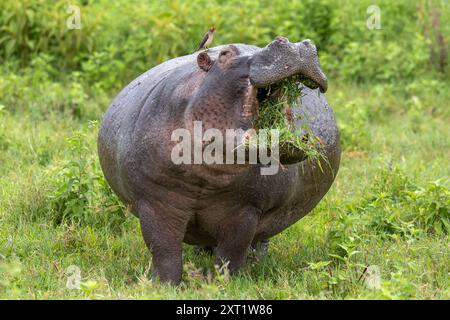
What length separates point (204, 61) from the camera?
4922 mm

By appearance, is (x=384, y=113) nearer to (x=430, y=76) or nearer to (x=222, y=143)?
(x=430, y=76)

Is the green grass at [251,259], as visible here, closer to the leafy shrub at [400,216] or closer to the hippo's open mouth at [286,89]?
the leafy shrub at [400,216]

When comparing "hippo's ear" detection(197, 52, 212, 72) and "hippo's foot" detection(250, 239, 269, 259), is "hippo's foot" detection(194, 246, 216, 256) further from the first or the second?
"hippo's ear" detection(197, 52, 212, 72)

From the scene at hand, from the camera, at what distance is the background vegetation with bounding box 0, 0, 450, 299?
17.5ft

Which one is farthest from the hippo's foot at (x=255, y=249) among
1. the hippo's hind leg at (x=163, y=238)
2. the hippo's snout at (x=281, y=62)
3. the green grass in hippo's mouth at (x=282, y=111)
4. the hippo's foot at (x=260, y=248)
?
the hippo's snout at (x=281, y=62)

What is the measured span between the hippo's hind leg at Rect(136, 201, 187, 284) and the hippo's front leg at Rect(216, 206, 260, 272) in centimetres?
23

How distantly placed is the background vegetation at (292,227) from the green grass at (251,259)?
15 millimetres

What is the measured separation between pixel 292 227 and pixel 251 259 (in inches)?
32.0

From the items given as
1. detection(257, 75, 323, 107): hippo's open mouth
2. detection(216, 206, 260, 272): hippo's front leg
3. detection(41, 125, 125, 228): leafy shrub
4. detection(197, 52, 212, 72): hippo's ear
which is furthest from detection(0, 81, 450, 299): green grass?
detection(197, 52, 212, 72): hippo's ear

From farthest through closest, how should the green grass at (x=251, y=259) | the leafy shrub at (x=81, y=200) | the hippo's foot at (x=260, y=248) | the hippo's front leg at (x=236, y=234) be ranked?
1. the leafy shrub at (x=81, y=200)
2. the hippo's foot at (x=260, y=248)
3. the hippo's front leg at (x=236, y=234)
4. the green grass at (x=251, y=259)

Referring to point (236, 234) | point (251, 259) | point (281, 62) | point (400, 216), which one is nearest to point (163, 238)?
point (236, 234)

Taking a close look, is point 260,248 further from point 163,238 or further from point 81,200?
point 81,200

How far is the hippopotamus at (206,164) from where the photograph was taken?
4715 mm

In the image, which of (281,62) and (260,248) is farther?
(260,248)
